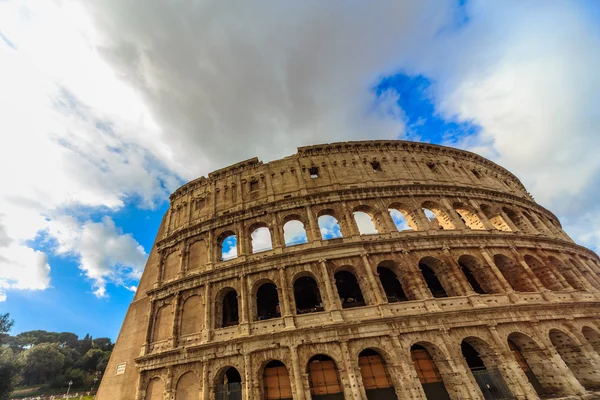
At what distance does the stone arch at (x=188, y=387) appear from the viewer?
1398 centimetres

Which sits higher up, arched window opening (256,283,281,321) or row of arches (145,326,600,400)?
arched window opening (256,283,281,321)

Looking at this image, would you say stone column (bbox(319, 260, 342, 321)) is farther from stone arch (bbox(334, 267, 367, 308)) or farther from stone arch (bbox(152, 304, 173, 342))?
stone arch (bbox(152, 304, 173, 342))

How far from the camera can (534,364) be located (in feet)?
45.4

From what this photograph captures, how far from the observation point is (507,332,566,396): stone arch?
520 inches

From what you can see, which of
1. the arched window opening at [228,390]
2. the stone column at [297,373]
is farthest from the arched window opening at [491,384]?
the arched window opening at [228,390]

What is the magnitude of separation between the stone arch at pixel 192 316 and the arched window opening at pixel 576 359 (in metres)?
22.2

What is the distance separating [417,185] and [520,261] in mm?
8689

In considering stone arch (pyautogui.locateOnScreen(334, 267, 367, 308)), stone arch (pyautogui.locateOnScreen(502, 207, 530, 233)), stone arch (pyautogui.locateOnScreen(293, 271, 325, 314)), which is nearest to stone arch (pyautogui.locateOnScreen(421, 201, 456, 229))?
stone arch (pyautogui.locateOnScreen(502, 207, 530, 233))

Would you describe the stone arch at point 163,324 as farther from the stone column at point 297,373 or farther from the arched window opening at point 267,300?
the stone column at point 297,373

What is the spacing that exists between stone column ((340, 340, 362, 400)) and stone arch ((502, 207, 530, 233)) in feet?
62.1

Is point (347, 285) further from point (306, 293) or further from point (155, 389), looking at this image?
point (155, 389)

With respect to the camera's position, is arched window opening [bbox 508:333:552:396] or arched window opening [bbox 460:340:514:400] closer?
→ arched window opening [bbox 460:340:514:400]

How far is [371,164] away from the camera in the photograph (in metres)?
21.9

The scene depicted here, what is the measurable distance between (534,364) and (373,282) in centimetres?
994
